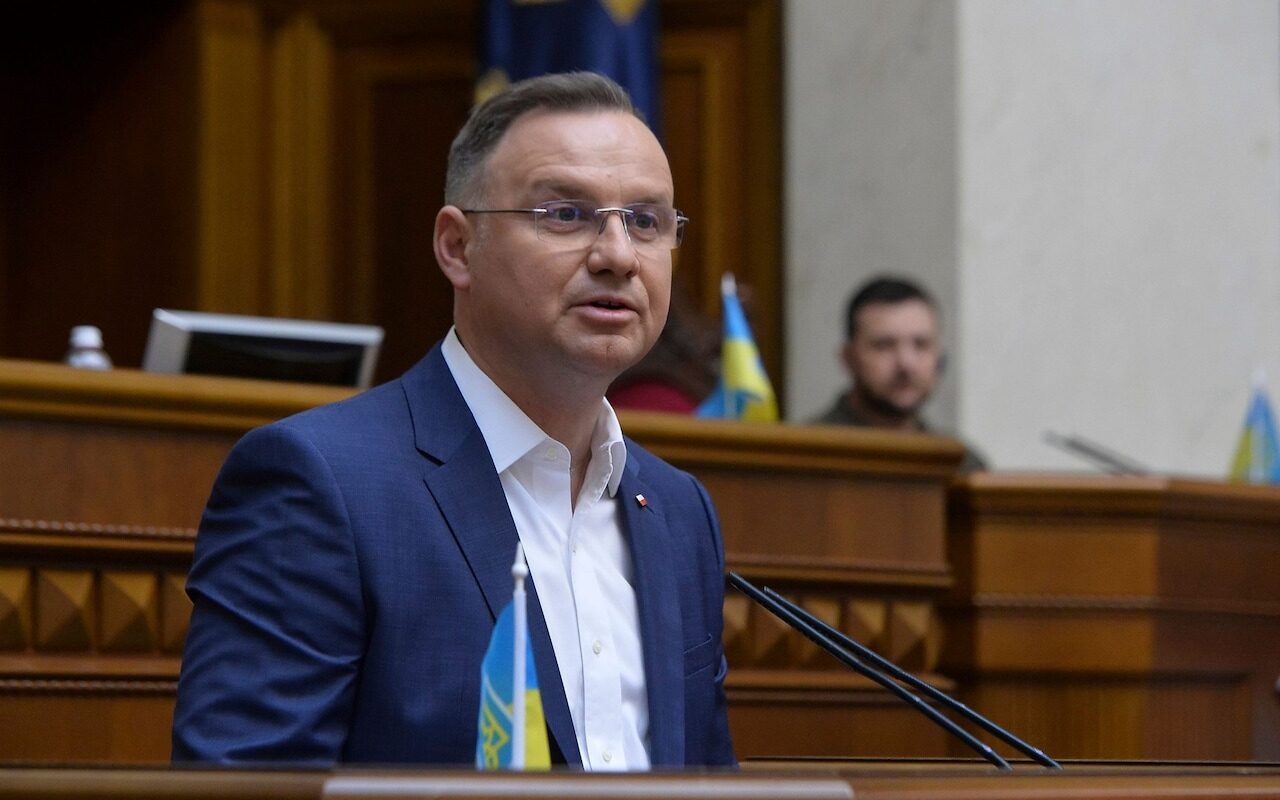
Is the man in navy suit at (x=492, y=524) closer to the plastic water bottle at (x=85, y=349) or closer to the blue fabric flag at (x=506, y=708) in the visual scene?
the blue fabric flag at (x=506, y=708)

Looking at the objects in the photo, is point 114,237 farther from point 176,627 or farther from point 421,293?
point 176,627

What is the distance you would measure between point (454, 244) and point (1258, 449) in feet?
11.8

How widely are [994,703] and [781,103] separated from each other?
2867 millimetres

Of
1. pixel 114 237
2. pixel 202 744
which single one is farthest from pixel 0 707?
pixel 114 237

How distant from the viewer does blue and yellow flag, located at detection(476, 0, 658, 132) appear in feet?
18.7

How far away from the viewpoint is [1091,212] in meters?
6.01

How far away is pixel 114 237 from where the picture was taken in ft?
19.3

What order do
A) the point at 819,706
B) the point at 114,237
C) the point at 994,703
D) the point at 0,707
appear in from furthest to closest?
the point at 114,237
the point at 994,703
the point at 819,706
the point at 0,707

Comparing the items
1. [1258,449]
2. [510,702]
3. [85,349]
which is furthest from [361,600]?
[1258,449]

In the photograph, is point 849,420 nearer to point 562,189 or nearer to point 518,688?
point 562,189

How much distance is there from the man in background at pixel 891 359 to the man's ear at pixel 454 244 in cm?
262

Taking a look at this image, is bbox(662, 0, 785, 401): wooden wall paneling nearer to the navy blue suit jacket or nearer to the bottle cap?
the bottle cap

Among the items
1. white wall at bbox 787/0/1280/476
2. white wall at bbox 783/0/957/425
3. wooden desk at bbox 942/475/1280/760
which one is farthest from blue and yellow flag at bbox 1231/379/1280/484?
wooden desk at bbox 942/475/1280/760

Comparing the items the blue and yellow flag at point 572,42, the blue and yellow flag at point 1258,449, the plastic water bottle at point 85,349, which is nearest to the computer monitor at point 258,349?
the plastic water bottle at point 85,349
